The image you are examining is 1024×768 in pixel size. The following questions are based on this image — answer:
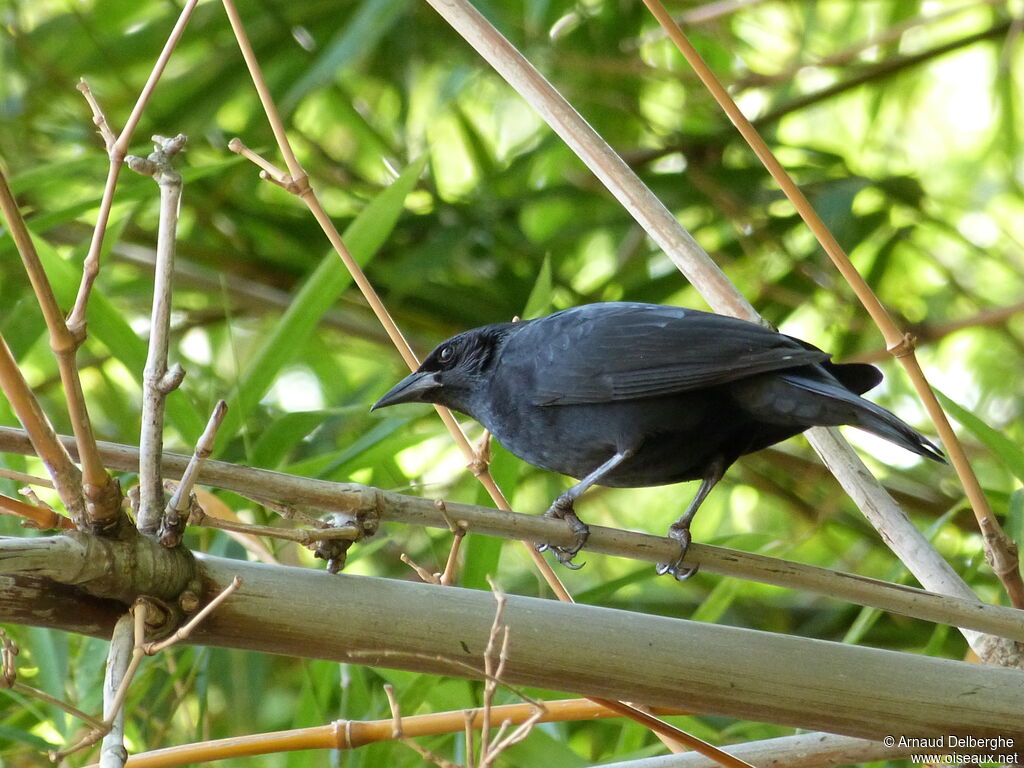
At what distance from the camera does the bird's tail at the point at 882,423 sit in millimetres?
2025

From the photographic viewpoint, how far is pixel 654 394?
2.41 m

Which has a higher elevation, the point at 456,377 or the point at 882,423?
the point at 456,377

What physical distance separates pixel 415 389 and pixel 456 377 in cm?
10

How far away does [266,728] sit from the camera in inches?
146

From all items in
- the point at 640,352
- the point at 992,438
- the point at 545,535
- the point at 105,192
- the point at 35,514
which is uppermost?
the point at 640,352

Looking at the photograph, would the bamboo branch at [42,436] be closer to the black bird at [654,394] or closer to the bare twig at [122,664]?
the bare twig at [122,664]

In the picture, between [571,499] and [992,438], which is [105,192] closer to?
[571,499]

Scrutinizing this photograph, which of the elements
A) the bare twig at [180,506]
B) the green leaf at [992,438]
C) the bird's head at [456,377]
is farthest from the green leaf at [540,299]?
the bare twig at [180,506]

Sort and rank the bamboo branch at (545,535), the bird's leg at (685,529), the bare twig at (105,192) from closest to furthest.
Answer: the bare twig at (105,192) < the bamboo branch at (545,535) < the bird's leg at (685,529)

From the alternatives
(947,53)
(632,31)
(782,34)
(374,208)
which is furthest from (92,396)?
(947,53)

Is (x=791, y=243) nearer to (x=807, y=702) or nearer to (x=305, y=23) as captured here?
(x=305, y=23)

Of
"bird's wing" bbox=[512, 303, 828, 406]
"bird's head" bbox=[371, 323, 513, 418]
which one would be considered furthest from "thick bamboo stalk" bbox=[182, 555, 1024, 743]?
"bird's head" bbox=[371, 323, 513, 418]

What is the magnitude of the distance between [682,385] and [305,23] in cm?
261

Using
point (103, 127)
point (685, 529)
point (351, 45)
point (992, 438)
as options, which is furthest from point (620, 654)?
point (351, 45)
